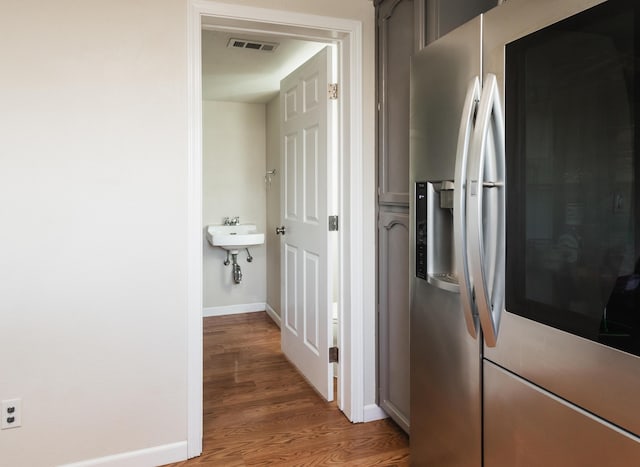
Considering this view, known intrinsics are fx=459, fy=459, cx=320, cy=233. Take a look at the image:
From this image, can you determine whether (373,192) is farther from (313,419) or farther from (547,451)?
(547,451)

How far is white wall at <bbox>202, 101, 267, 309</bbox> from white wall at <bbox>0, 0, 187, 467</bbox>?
2590 mm

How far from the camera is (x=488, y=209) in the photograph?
1.29 metres

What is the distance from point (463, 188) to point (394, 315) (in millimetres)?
1061

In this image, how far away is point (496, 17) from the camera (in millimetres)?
1269

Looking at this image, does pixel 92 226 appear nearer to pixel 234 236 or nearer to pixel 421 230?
pixel 421 230

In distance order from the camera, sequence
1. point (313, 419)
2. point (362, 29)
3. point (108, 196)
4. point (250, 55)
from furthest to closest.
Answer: point (250, 55), point (313, 419), point (362, 29), point (108, 196)

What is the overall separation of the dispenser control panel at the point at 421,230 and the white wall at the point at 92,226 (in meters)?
1.03

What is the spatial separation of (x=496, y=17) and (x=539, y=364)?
0.94 m

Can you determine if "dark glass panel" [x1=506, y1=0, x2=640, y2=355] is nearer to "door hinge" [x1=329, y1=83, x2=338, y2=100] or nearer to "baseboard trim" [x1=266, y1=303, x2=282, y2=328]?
"door hinge" [x1=329, y1=83, x2=338, y2=100]

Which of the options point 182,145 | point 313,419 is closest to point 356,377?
point 313,419

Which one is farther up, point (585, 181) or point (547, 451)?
point (585, 181)

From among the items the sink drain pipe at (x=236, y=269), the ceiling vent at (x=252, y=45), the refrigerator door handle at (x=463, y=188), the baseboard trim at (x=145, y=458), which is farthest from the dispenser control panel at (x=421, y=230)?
the sink drain pipe at (x=236, y=269)

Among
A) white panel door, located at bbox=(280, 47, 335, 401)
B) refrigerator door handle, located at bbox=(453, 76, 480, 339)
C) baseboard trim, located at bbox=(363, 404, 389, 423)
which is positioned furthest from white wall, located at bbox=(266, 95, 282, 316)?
refrigerator door handle, located at bbox=(453, 76, 480, 339)

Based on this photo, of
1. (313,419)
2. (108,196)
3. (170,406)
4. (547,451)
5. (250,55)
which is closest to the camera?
(547,451)
